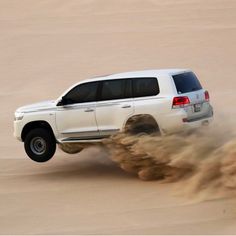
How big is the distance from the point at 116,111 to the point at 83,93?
933 mm

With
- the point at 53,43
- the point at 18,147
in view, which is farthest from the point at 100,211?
the point at 53,43

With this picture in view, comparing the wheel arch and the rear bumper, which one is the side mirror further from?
the rear bumper

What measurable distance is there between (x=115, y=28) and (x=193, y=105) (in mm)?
24303

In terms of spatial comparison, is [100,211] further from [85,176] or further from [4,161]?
[4,161]

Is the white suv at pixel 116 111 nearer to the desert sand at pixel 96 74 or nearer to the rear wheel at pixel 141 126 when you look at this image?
the rear wheel at pixel 141 126

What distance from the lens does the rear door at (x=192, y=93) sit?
11.6m

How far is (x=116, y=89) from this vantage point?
12016mm

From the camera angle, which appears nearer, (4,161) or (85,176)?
(85,176)

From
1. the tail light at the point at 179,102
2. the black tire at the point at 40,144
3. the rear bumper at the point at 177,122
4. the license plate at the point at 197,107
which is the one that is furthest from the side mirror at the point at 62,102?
the license plate at the point at 197,107

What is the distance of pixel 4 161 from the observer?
1445cm

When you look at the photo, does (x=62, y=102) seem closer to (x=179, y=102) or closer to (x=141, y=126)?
(x=141, y=126)

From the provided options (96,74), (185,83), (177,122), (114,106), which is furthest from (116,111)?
(96,74)

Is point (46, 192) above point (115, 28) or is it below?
below

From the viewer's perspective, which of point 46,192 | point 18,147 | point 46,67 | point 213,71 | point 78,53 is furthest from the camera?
point 78,53
